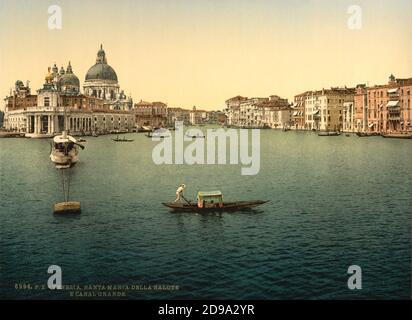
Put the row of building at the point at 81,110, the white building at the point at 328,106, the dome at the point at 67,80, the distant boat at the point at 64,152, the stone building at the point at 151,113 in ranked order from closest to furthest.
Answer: the distant boat at the point at 64,152 < the row of building at the point at 81,110 < the white building at the point at 328,106 < the dome at the point at 67,80 < the stone building at the point at 151,113

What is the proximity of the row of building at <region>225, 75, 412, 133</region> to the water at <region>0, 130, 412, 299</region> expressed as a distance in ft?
57.3

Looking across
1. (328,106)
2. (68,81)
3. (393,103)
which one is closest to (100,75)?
(68,81)

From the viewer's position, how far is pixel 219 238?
9703 mm

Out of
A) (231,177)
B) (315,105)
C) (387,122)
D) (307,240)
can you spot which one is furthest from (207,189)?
(315,105)

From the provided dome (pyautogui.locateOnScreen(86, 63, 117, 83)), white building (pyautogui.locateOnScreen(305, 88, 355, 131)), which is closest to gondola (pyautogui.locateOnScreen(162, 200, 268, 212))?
white building (pyautogui.locateOnScreen(305, 88, 355, 131))

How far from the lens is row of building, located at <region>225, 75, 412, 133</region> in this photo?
36406 millimetres

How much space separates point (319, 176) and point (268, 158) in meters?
6.20

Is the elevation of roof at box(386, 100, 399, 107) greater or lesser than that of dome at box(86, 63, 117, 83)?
lesser

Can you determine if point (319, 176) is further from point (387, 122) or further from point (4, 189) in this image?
point (387, 122)

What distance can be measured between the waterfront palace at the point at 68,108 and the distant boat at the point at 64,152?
52.9ft

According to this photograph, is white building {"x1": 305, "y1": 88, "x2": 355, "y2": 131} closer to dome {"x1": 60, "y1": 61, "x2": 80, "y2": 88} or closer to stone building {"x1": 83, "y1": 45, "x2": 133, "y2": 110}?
stone building {"x1": 83, "y1": 45, "x2": 133, "y2": 110}

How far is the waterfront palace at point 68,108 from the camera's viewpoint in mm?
45406

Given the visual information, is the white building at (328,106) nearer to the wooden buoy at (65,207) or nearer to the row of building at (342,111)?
A: the row of building at (342,111)

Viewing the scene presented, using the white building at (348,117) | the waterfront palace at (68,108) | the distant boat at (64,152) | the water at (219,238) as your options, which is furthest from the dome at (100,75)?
the water at (219,238)
